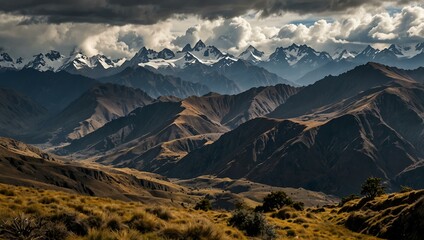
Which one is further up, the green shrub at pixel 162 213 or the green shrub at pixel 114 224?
the green shrub at pixel 114 224

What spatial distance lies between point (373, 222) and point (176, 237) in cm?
2819

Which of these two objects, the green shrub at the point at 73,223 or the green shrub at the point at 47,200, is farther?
the green shrub at the point at 47,200

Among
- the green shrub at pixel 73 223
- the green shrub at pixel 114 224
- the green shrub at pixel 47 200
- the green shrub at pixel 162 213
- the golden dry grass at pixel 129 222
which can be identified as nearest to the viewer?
the golden dry grass at pixel 129 222

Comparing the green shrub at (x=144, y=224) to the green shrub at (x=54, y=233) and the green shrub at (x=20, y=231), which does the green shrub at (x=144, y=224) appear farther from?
the green shrub at (x=20, y=231)

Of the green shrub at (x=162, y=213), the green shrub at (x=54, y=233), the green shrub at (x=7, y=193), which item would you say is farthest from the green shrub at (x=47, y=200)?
the green shrub at (x=54, y=233)

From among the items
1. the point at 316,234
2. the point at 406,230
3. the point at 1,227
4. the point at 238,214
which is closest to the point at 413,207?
the point at 406,230

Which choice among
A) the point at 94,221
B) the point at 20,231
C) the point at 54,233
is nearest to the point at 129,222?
the point at 94,221

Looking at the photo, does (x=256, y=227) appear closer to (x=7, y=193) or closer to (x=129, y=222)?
(x=129, y=222)

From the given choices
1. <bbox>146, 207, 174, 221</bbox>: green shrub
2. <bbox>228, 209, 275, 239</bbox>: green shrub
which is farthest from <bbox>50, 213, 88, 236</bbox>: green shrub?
<bbox>228, 209, 275, 239</bbox>: green shrub

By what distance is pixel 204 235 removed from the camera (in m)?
21.6

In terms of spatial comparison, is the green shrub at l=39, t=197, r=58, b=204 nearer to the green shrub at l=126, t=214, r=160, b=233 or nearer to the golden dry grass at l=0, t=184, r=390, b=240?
the golden dry grass at l=0, t=184, r=390, b=240

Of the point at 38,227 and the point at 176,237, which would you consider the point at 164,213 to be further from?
the point at 38,227

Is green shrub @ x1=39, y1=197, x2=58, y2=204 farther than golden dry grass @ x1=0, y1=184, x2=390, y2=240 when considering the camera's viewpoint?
Yes

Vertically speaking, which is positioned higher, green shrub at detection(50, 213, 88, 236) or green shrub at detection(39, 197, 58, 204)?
green shrub at detection(50, 213, 88, 236)
